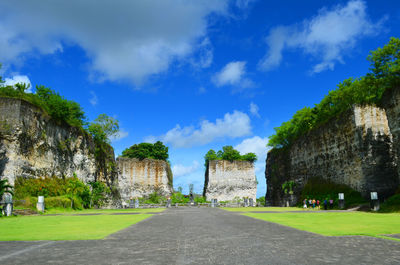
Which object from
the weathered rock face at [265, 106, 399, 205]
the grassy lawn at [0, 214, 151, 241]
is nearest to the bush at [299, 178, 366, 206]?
the weathered rock face at [265, 106, 399, 205]

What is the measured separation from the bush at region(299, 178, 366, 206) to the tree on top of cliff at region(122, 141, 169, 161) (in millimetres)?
43867

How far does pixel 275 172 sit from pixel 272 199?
14.8 feet

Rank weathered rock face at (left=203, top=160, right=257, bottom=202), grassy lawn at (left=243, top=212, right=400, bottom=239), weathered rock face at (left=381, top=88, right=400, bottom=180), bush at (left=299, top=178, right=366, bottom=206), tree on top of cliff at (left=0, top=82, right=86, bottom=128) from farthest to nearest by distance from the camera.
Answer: weathered rock face at (left=203, top=160, right=257, bottom=202), tree on top of cliff at (left=0, top=82, right=86, bottom=128), bush at (left=299, top=178, right=366, bottom=206), weathered rock face at (left=381, top=88, right=400, bottom=180), grassy lawn at (left=243, top=212, right=400, bottom=239)

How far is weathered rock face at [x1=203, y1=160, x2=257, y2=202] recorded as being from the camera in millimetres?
64562

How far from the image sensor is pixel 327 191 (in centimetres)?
3003

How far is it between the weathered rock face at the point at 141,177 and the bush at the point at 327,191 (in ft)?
115

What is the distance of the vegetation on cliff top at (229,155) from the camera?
70625 mm

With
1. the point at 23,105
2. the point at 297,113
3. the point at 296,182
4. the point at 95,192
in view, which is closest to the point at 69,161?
the point at 95,192

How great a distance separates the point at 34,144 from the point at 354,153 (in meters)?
30.1

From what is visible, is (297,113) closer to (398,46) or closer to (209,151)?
(398,46)

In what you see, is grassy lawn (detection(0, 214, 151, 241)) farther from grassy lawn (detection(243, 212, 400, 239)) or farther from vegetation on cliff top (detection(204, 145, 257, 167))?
vegetation on cliff top (detection(204, 145, 257, 167))

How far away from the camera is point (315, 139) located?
3469 cm

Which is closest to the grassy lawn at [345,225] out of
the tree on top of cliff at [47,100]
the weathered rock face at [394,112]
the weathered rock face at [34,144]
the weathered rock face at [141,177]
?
Result: the weathered rock face at [394,112]

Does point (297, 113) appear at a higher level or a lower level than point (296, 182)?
higher
